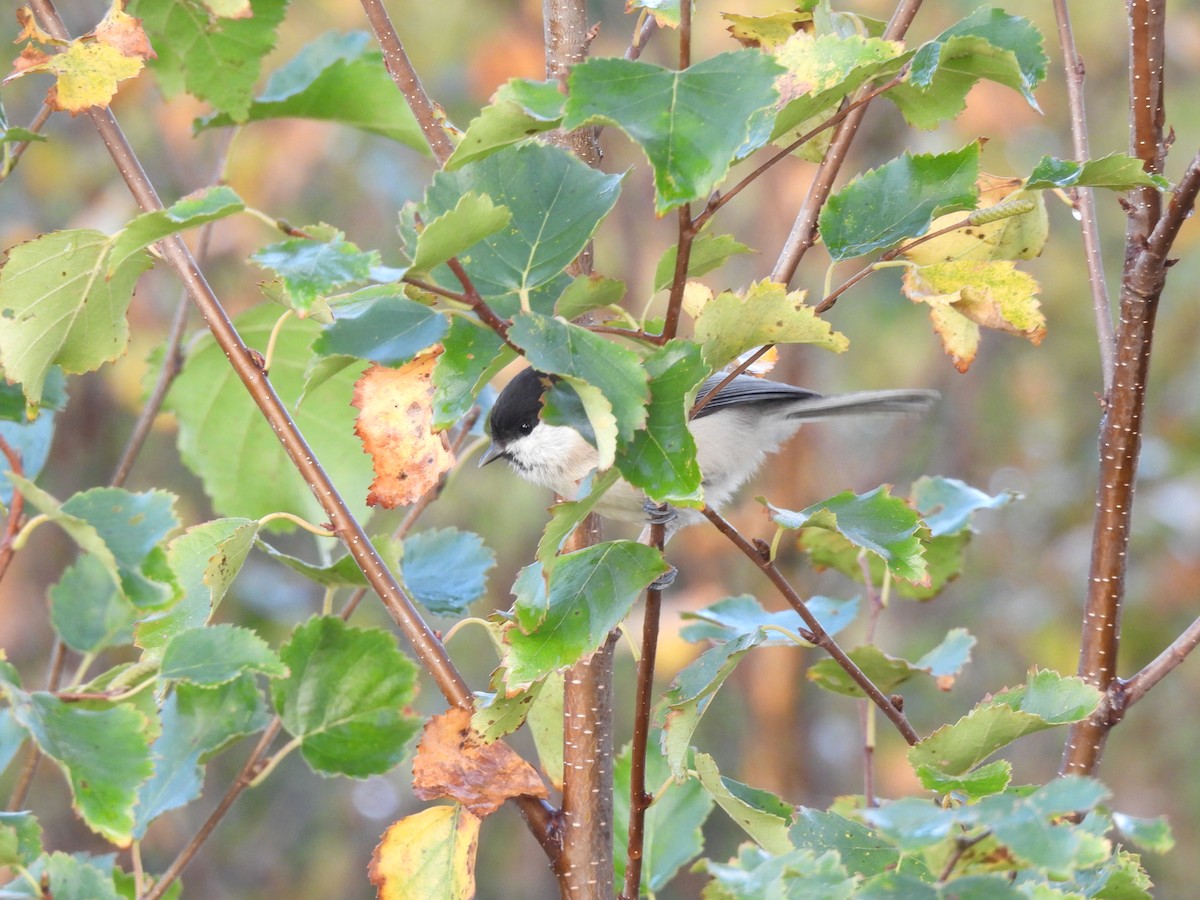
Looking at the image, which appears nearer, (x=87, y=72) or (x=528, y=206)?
(x=528, y=206)

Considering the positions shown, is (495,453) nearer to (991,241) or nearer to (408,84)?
(408,84)

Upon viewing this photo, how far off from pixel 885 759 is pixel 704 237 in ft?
13.8

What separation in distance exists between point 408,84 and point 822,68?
512 mm

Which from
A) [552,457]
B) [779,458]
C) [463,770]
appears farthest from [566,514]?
[779,458]

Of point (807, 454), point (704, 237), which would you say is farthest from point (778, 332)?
point (807, 454)

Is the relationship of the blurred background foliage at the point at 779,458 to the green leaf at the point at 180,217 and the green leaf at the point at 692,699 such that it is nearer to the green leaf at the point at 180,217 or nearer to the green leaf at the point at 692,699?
the green leaf at the point at 692,699

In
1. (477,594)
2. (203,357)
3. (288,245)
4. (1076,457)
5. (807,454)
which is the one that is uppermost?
(288,245)

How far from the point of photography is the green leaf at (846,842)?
2.66 feet

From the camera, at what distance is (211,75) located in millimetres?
1298

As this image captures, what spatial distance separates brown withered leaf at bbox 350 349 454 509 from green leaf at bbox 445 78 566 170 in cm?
17

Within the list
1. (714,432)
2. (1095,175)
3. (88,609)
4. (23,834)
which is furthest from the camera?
(714,432)

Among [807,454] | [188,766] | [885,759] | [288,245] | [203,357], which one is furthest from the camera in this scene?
[885,759]

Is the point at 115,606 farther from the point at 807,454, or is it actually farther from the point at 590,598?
the point at 807,454

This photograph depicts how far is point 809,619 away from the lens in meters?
0.91
